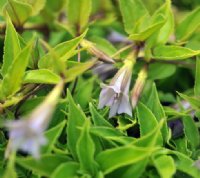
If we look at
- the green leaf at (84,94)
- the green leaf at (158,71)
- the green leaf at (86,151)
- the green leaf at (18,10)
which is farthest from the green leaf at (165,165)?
the green leaf at (18,10)

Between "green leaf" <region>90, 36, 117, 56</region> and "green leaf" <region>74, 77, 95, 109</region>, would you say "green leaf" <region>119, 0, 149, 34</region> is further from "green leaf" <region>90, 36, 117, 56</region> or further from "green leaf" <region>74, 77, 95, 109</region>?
"green leaf" <region>74, 77, 95, 109</region>

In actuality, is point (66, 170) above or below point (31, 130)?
below

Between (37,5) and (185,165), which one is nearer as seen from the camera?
(185,165)

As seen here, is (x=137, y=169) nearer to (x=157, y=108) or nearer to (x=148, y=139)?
(x=148, y=139)

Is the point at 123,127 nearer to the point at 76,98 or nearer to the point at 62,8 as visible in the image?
the point at 76,98

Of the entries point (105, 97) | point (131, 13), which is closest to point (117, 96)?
point (105, 97)

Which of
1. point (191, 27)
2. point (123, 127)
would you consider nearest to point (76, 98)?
point (123, 127)

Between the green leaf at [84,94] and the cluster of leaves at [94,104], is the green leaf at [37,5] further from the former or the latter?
the green leaf at [84,94]
